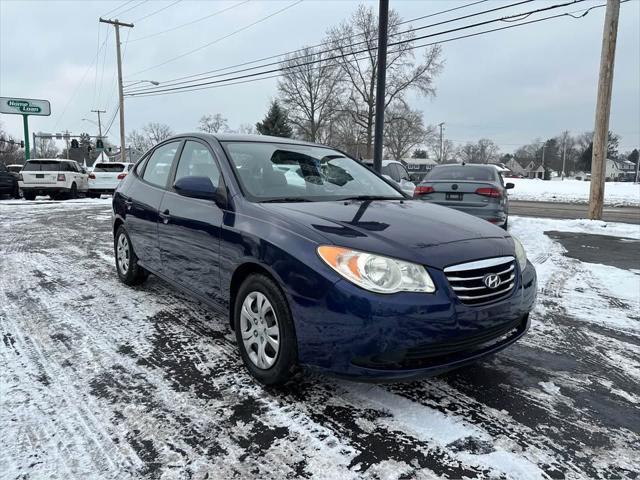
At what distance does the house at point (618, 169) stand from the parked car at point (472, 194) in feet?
310

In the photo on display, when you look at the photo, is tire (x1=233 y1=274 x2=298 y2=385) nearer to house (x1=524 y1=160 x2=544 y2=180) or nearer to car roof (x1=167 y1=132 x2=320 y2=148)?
car roof (x1=167 y1=132 x2=320 y2=148)

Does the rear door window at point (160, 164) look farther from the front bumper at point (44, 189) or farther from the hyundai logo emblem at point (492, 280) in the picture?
the front bumper at point (44, 189)

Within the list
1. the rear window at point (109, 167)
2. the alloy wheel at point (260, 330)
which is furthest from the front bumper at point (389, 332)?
the rear window at point (109, 167)

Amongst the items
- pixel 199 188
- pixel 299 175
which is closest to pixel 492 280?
pixel 299 175

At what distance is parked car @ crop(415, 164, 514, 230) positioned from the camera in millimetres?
8117

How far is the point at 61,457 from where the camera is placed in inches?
85.7

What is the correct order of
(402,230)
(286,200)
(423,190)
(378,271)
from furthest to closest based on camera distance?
(423,190) < (286,200) < (402,230) < (378,271)

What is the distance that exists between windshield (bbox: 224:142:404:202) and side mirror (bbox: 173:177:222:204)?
0.71ft

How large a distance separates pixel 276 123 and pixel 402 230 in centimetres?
4426

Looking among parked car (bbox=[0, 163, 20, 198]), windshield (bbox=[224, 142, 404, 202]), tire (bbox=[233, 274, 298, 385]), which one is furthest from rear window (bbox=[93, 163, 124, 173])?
tire (bbox=[233, 274, 298, 385])

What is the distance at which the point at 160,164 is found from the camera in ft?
15.0

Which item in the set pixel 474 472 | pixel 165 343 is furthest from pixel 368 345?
pixel 165 343

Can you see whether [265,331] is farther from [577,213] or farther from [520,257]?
[577,213]

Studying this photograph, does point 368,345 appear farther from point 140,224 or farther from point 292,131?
point 292,131
